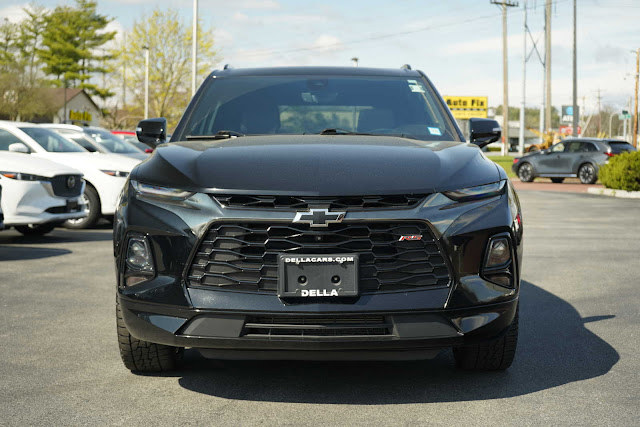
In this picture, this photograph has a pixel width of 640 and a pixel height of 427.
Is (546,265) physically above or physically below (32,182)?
below

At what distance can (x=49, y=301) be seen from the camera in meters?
7.21

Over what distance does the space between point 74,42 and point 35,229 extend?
72.1m

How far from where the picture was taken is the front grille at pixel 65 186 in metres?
11.9

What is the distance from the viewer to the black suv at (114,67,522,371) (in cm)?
391

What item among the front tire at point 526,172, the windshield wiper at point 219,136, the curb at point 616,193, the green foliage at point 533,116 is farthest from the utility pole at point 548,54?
the green foliage at point 533,116

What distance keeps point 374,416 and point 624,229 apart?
11378mm

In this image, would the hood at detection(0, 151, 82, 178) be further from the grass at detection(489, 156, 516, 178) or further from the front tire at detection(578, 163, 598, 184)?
the grass at detection(489, 156, 516, 178)

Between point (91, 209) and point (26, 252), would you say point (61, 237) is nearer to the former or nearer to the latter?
point (91, 209)

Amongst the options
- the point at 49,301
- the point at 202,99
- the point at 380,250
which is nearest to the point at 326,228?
the point at 380,250

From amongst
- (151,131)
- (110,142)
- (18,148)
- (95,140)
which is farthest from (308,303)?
(110,142)

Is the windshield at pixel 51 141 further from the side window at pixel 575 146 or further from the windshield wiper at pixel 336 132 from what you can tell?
the side window at pixel 575 146

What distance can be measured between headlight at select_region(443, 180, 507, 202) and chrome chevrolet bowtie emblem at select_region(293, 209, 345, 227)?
55 centimetres

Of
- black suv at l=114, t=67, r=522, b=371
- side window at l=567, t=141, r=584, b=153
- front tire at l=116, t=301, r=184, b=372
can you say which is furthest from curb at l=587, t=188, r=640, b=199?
front tire at l=116, t=301, r=184, b=372

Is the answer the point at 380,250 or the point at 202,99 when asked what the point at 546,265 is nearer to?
the point at 202,99
